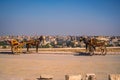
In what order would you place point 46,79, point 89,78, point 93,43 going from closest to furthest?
point 89,78
point 46,79
point 93,43

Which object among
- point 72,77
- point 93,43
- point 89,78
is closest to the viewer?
point 72,77

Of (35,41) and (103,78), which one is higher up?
(35,41)

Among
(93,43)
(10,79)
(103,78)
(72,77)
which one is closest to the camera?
(72,77)

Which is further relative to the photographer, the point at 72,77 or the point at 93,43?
the point at 93,43

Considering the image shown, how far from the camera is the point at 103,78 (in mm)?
11805

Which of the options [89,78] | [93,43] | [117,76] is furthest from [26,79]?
[93,43]

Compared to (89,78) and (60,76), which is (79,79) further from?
(60,76)

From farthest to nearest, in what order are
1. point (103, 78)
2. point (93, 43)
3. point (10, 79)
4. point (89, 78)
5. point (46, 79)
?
point (93, 43) < point (103, 78) < point (10, 79) < point (46, 79) < point (89, 78)

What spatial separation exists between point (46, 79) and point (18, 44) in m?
14.5

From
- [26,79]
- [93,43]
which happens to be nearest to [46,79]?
[26,79]

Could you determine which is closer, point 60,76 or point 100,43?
point 60,76

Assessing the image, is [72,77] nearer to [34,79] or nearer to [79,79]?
[79,79]

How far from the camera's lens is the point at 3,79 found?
11188 mm

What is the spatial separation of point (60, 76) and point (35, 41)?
12997 mm
